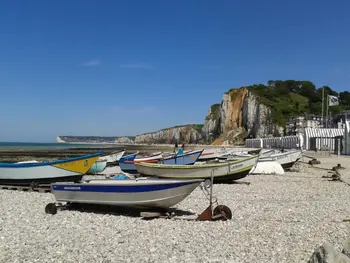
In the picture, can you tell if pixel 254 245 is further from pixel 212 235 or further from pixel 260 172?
pixel 260 172

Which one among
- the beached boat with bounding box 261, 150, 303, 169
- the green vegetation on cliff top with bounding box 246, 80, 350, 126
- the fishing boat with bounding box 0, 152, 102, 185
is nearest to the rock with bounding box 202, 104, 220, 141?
the green vegetation on cliff top with bounding box 246, 80, 350, 126

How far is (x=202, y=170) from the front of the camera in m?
18.5

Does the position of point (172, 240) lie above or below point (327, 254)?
below

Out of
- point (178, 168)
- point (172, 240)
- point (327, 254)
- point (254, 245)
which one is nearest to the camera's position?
point (327, 254)

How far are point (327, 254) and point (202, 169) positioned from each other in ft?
42.4

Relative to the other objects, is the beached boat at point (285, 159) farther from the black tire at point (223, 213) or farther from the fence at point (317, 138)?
the fence at point (317, 138)

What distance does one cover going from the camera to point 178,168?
59.9 ft

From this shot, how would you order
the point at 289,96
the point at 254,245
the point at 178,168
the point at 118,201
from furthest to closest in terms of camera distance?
the point at 289,96 → the point at 178,168 → the point at 118,201 → the point at 254,245

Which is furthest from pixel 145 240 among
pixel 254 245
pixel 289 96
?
pixel 289 96

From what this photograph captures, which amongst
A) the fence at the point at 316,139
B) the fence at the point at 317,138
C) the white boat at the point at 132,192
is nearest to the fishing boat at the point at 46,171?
the white boat at the point at 132,192

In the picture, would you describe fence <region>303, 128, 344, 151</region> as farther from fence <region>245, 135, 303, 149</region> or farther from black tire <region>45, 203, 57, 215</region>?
black tire <region>45, 203, 57, 215</region>

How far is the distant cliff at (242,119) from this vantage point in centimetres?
10981

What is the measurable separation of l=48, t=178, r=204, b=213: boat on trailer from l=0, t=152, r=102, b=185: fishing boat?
227 inches

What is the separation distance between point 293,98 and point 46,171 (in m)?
125
